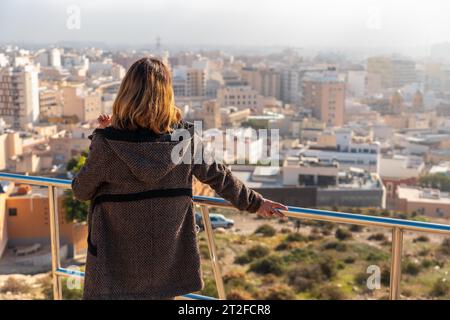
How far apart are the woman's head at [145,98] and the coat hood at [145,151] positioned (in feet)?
0.05

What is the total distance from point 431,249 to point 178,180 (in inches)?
349

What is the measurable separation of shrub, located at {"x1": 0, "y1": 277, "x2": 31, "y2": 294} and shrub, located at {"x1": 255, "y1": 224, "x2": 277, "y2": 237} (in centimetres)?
614

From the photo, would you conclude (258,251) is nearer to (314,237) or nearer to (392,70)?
(314,237)

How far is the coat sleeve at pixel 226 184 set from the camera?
1124mm

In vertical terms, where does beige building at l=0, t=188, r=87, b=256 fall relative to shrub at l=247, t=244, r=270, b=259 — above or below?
above

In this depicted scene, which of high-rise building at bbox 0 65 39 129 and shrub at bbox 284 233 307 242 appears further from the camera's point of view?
high-rise building at bbox 0 65 39 129

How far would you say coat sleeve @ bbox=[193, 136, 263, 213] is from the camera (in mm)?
1124

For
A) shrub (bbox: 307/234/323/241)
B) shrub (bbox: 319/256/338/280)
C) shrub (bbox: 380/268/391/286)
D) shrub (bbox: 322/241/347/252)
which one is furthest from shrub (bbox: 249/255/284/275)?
shrub (bbox: 380/268/391/286)

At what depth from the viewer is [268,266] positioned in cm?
898

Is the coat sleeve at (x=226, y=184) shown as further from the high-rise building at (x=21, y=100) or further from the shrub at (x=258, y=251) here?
the high-rise building at (x=21, y=100)

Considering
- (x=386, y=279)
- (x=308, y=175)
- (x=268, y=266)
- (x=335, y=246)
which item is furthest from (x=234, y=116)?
(x=386, y=279)

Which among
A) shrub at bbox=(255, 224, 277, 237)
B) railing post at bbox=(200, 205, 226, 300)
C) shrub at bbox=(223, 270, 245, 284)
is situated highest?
railing post at bbox=(200, 205, 226, 300)

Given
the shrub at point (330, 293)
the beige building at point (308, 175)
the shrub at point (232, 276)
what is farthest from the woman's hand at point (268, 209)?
the beige building at point (308, 175)

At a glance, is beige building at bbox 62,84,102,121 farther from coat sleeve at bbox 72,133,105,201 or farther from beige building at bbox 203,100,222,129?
coat sleeve at bbox 72,133,105,201
